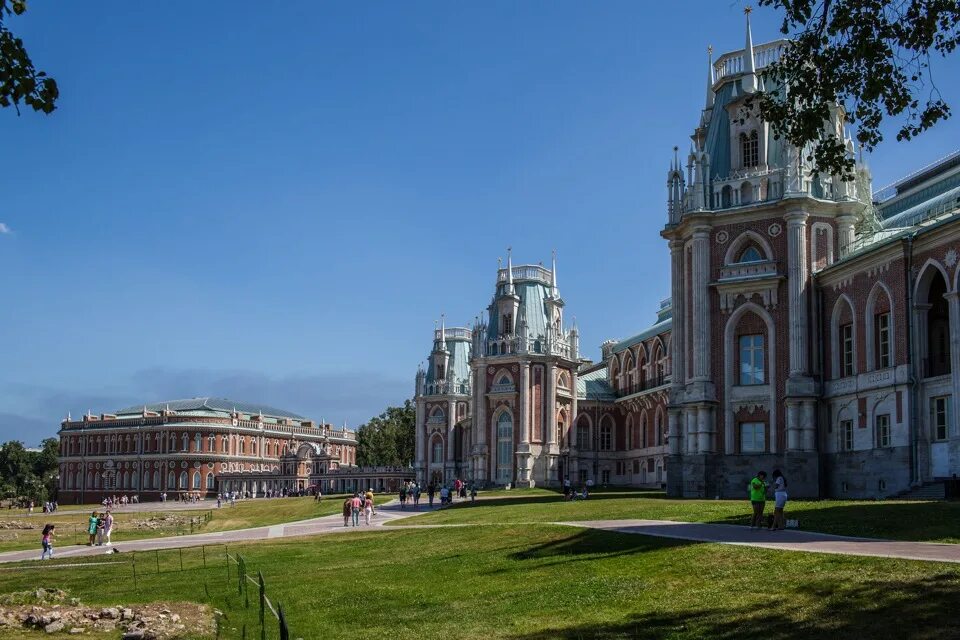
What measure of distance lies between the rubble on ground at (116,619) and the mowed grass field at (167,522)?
28.6 m

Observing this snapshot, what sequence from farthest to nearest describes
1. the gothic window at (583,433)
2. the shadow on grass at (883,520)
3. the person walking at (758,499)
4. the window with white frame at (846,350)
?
the gothic window at (583,433) < the window with white frame at (846,350) < the person walking at (758,499) < the shadow on grass at (883,520)

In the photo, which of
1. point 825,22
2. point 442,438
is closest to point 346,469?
point 442,438

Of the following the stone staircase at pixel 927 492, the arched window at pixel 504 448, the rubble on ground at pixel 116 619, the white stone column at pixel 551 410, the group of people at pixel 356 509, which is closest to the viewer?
the rubble on ground at pixel 116 619

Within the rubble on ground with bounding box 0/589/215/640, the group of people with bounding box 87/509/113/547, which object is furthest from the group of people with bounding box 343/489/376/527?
the rubble on ground with bounding box 0/589/215/640

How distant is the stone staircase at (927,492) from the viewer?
127 ft

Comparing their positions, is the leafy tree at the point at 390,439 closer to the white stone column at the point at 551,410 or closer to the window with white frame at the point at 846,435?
the white stone column at the point at 551,410

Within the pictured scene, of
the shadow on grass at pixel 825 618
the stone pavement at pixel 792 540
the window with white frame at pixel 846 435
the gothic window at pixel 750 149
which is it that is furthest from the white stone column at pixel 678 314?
the shadow on grass at pixel 825 618

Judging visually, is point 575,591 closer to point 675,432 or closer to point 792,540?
point 792,540

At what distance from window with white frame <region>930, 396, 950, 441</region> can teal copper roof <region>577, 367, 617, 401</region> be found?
56.1m

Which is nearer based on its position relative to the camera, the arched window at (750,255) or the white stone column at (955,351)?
the white stone column at (955,351)

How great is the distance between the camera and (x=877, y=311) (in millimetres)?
45500

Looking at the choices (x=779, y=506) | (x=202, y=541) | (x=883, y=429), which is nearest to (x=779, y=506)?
(x=779, y=506)

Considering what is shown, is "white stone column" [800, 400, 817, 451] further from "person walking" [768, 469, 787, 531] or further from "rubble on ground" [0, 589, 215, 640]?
"rubble on ground" [0, 589, 215, 640]

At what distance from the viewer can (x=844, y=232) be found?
5056cm
